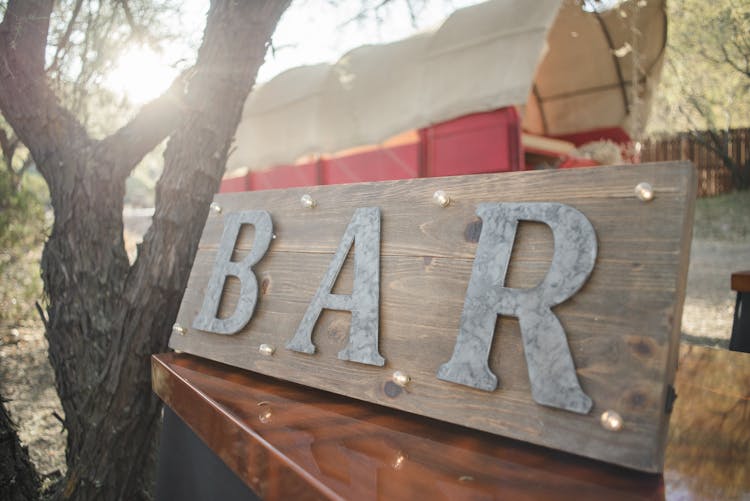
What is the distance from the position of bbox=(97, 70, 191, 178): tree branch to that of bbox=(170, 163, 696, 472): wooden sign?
49.4 inches

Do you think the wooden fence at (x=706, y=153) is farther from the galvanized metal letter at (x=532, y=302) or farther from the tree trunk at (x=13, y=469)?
the tree trunk at (x=13, y=469)

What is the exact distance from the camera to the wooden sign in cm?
73

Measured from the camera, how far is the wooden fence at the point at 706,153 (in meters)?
9.36

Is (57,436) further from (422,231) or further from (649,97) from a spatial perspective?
(649,97)

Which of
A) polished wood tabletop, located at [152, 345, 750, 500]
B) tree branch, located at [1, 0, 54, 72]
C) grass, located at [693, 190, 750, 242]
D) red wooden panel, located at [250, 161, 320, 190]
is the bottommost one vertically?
polished wood tabletop, located at [152, 345, 750, 500]

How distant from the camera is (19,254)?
562 cm

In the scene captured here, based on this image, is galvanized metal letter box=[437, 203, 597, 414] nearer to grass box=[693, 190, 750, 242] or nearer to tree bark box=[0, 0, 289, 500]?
tree bark box=[0, 0, 289, 500]

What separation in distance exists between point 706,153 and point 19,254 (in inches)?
467

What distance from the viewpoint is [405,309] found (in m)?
0.99

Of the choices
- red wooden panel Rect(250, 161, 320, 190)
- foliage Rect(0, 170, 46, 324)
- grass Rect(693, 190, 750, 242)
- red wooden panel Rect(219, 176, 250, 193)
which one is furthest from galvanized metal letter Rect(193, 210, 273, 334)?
grass Rect(693, 190, 750, 242)

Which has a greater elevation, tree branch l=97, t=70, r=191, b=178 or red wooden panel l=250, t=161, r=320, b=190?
red wooden panel l=250, t=161, r=320, b=190

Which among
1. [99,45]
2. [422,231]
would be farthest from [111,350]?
[99,45]

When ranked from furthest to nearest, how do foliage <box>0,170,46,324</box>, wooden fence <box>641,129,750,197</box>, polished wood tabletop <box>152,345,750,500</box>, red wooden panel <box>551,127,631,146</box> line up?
wooden fence <box>641,129,750,197</box> → red wooden panel <box>551,127,631,146</box> → foliage <box>0,170,46,324</box> → polished wood tabletop <box>152,345,750,500</box>

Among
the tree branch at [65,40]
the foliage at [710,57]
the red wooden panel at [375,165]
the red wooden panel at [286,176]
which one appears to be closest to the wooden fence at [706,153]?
the foliage at [710,57]
